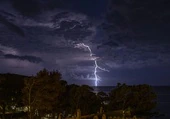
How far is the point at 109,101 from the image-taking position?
73.4 meters

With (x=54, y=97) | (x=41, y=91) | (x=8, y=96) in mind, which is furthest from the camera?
(x=8, y=96)

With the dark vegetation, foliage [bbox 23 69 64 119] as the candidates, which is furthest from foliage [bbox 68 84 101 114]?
foliage [bbox 23 69 64 119]

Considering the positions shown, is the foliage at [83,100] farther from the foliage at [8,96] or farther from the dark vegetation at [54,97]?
the foliage at [8,96]

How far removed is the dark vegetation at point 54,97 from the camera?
3869cm

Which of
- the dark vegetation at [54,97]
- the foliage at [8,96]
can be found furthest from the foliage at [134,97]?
the foliage at [8,96]

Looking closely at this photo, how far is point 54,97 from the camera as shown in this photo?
1594 inches

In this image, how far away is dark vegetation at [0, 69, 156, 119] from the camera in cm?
3869

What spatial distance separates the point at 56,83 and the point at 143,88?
44480mm

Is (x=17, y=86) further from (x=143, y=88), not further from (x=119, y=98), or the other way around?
(x=143, y=88)

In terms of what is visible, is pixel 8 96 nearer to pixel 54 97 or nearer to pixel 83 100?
pixel 54 97

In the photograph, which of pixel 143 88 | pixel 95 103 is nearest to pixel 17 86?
pixel 95 103

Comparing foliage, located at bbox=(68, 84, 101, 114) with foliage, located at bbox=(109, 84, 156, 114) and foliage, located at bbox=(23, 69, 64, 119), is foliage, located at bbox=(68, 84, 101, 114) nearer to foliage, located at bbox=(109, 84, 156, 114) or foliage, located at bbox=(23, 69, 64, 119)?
foliage, located at bbox=(23, 69, 64, 119)

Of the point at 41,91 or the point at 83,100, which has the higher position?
the point at 41,91

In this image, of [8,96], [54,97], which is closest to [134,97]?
[54,97]
